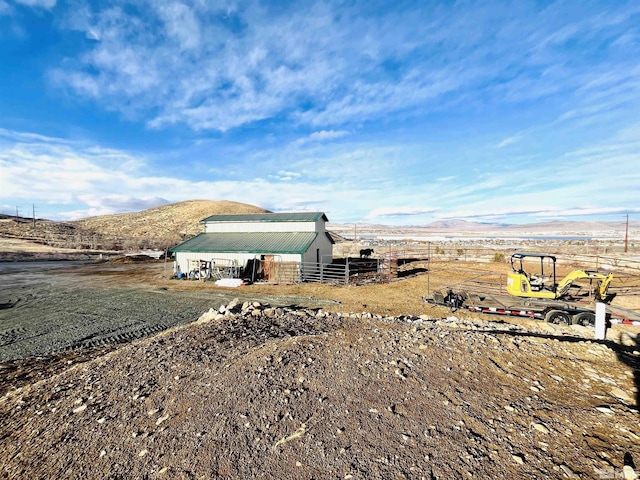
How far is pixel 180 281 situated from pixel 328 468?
24960mm

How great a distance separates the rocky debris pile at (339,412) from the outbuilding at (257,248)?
17.6 m

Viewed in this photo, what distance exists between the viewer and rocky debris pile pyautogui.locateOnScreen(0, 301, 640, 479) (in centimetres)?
402

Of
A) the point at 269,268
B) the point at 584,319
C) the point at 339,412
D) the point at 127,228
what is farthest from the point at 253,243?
the point at 127,228

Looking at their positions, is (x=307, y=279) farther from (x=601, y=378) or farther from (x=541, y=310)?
(x=601, y=378)

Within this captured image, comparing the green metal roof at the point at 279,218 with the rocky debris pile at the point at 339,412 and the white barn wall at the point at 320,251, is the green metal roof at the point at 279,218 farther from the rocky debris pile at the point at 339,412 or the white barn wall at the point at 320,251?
the rocky debris pile at the point at 339,412

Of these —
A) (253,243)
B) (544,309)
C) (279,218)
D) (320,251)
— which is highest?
(279,218)

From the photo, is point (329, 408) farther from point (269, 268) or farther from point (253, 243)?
point (253, 243)

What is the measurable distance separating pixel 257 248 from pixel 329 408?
72.7ft

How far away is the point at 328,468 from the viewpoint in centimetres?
396

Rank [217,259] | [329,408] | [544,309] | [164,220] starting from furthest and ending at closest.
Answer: [164,220], [217,259], [544,309], [329,408]

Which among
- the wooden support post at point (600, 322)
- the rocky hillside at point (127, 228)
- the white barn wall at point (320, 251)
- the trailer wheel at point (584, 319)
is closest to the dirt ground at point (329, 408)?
the wooden support post at point (600, 322)

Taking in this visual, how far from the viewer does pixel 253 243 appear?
90.9ft

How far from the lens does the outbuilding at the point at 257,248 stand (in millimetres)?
25688

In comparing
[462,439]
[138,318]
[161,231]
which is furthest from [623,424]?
[161,231]
